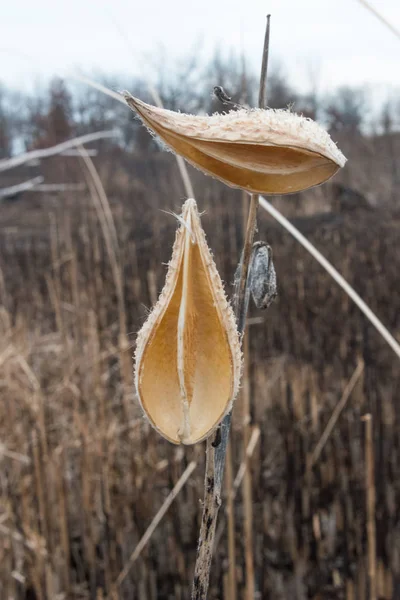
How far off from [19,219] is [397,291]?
5171mm

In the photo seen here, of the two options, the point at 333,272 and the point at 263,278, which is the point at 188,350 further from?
the point at 333,272

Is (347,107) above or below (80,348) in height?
above

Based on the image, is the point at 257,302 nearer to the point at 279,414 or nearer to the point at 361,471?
the point at 361,471

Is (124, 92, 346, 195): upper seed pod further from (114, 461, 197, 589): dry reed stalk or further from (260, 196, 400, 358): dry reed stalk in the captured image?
(114, 461, 197, 589): dry reed stalk

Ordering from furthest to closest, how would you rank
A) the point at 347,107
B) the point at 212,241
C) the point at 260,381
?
the point at 347,107 < the point at 212,241 < the point at 260,381

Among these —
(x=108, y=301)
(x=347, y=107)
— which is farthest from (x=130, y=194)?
(x=347, y=107)

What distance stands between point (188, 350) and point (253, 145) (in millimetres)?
68

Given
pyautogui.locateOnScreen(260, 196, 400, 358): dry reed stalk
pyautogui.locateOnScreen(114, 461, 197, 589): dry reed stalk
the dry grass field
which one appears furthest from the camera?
the dry grass field

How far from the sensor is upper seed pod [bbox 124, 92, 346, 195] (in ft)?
0.60

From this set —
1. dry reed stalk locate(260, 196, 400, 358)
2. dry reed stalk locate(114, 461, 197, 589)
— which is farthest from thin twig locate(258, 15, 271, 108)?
dry reed stalk locate(114, 461, 197, 589)

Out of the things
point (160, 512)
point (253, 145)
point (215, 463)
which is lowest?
point (160, 512)

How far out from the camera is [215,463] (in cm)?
19

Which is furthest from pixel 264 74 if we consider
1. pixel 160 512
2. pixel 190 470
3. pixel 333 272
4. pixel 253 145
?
pixel 160 512

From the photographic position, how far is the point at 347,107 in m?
13.5
